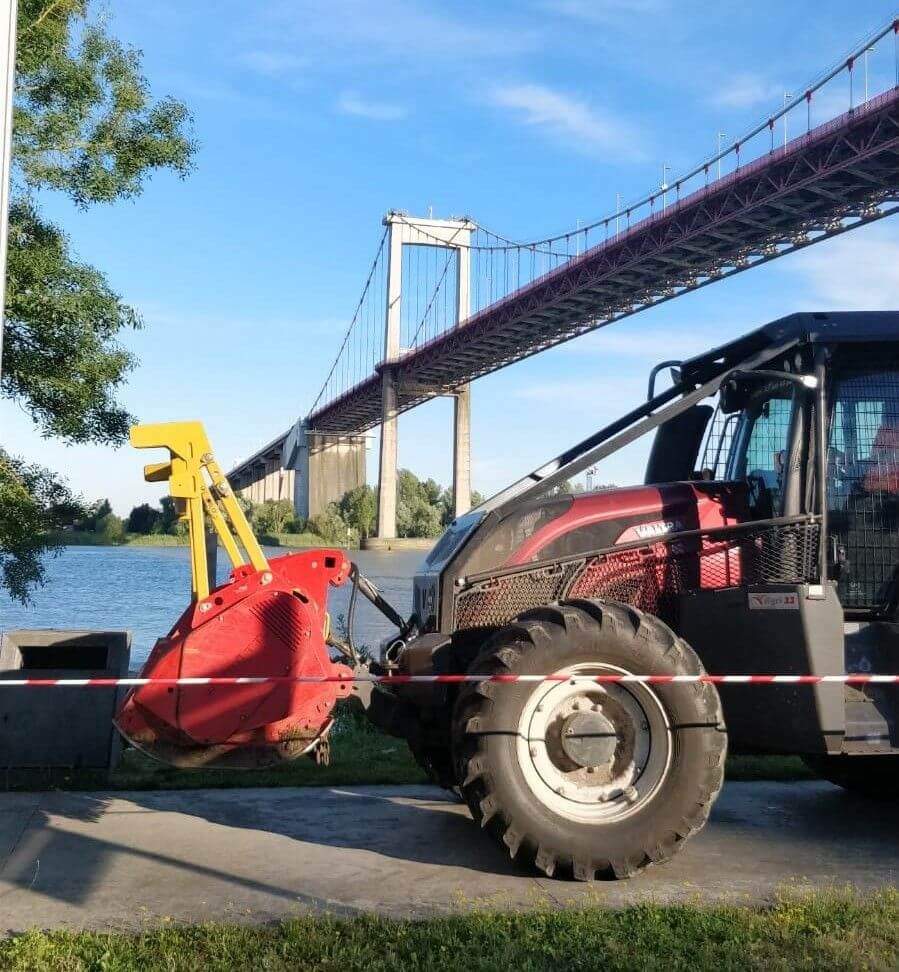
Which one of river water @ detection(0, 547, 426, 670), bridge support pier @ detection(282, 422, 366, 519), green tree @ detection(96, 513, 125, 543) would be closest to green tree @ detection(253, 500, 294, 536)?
bridge support pier @ detection(282, 422, 366, 519)

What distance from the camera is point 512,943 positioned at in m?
4.16

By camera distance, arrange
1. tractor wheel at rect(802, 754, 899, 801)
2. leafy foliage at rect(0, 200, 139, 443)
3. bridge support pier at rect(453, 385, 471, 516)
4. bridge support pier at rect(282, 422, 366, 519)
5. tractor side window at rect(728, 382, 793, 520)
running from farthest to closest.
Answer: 1. bridge support pier at rect(282, 422, 366, 519)
2. bridge support pier at rect(453, 385, 471, 516)
3. leafy foliage at rect(0, 200, 139, 443)
4. tractor wheel at rect(802, 754, 899, 801)
5. tractor side window at rect(728, 382, 793, 520)

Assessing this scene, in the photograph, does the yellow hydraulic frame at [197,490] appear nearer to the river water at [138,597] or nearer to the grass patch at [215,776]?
the grass patch at [215,776]

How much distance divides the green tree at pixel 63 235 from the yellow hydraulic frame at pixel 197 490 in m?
5.23

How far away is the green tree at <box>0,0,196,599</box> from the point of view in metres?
10.4

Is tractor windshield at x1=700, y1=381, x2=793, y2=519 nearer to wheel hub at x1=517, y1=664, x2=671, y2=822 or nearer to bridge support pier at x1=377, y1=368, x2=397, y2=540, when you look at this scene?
wheel hub at x1=517, y1=664, x2=671, y2=822

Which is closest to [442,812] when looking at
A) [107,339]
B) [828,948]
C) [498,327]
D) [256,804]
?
[256,804]

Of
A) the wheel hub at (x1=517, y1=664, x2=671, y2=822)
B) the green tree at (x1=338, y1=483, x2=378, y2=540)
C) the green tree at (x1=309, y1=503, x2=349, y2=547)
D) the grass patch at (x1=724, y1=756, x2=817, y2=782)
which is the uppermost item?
the green tree at (x1=338, y1=483, x2=378, y2=540)

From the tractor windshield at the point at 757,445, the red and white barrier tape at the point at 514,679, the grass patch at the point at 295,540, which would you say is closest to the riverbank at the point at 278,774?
the red and white barrier tape at the point at 514,679

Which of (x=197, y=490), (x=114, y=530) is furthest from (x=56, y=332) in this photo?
(x=114, y=530)

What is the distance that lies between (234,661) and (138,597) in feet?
97.9

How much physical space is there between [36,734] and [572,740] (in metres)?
3.81

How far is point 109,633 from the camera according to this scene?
779cm

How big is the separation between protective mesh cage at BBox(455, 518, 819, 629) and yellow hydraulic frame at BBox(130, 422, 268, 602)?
1135 mm
